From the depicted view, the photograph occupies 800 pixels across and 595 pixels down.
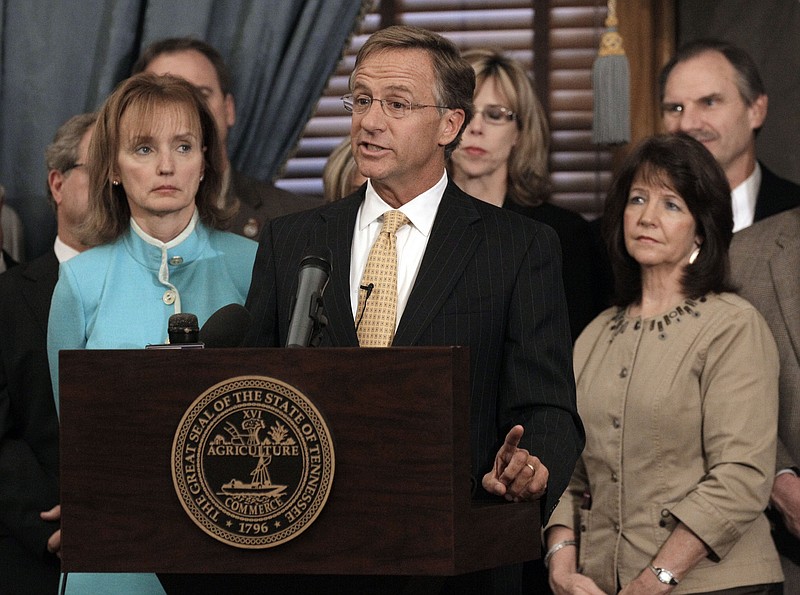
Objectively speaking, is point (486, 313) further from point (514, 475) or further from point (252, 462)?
point (252, 462)

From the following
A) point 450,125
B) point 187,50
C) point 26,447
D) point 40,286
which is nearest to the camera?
point 450,125

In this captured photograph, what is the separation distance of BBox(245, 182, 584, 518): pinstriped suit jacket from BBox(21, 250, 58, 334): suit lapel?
1204 mm

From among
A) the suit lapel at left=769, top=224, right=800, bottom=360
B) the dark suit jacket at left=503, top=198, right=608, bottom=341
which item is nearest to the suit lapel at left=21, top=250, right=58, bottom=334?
the dark suit jacket at left=503, top=198, right=608, bottom=341

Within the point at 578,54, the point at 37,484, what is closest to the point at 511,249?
the point at 37,484

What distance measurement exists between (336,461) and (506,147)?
2.64 m

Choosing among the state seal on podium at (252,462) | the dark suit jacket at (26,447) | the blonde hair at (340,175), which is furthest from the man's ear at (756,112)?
the state seal on podium at (252,462)

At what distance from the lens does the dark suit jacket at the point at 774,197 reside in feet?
14.7

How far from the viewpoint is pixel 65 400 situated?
85.1 inches

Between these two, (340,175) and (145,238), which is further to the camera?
(340,175)

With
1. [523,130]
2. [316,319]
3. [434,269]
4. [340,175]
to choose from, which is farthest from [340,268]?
[523,130]

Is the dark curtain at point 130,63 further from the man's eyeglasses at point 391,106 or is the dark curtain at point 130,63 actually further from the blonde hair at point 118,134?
the man's eyeglasses at point 391,106

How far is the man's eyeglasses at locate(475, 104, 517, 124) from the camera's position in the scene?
178 inches

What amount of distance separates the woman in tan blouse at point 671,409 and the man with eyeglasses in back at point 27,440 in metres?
1.48

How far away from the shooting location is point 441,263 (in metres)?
2.75
